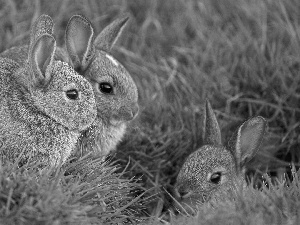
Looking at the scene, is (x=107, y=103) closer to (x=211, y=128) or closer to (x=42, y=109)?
(x=42, y=109)

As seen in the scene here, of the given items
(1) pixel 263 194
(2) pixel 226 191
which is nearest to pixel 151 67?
(2) pixel 226 191

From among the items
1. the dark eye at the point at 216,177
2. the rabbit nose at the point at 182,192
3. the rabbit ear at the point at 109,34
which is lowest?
the rabbit nose at the point at 182,192

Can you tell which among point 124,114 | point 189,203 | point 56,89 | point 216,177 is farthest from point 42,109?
point 216,177

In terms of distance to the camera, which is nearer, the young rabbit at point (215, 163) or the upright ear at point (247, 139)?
the young rabbit at point (215, 163)

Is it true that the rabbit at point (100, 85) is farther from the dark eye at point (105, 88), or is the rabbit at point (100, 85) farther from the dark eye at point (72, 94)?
the dark eye at point (72, 94)

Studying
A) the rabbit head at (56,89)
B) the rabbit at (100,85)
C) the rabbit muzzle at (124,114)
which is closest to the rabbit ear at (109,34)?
the rabbit at (100,85)

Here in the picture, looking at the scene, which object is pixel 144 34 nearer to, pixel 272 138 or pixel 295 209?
pixel 272 138

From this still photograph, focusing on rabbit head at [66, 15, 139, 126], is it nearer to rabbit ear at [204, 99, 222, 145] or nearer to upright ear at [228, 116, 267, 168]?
rabbit ear at [204, 99, 222, 145]
